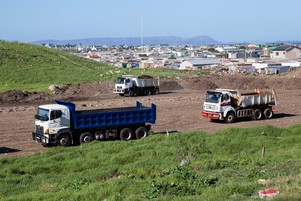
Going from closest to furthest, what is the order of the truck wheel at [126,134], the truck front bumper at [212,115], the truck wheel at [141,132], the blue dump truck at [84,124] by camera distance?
the blue dump truck at [84,124], the truck wheel at [126,134], the truck wheel at [141,132], the truck front bumper at [212,115]

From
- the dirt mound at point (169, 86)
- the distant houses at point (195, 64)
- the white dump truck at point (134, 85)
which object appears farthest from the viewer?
the distant houses at point (195, 64)

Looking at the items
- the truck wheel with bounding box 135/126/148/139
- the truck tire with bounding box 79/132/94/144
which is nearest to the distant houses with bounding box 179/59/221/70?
the truck wheel with bounding box 135/126/148/139

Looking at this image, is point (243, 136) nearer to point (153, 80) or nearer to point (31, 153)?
point (31, 153)

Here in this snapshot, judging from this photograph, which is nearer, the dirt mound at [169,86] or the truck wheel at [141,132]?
the truck wheel at [141,132]

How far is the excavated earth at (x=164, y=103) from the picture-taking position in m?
30.9

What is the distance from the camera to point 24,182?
17.0m

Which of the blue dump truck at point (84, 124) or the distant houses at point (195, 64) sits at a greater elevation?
the blue dump truck at point (84, 124)

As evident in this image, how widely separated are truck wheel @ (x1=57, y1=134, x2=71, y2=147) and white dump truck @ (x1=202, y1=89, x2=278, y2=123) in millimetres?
11603

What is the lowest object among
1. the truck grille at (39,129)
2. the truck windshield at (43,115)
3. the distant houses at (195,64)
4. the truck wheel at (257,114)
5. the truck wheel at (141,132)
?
the distant houses at (195,64)

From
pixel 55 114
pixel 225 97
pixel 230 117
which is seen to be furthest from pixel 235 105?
pixel 55 114

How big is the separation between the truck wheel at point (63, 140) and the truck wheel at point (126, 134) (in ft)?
9.95

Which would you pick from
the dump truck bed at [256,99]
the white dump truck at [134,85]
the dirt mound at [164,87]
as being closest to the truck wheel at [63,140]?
the dump truck bed at [256,99]

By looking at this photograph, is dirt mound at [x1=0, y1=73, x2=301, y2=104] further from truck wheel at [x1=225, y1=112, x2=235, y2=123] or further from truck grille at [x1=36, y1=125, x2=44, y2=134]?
truck grille at [x1=36, y1=125, x2=44, y2=134]

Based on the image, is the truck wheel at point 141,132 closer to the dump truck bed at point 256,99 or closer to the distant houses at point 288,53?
the dump truck bed at point 256,99
